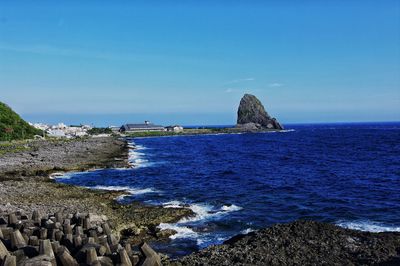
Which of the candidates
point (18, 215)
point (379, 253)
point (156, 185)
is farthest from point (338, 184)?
point (18, 215)

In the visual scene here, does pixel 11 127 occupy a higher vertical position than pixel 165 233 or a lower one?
higher

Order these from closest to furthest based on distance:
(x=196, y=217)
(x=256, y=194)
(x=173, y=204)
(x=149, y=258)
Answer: (x=149, y=258)
(x=196, y=217)
(x=173, y=204)
(x=256, y=194)

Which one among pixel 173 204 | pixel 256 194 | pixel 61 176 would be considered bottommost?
pixel 256 194

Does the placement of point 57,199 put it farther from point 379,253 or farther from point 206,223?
point 379,253

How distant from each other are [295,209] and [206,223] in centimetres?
805

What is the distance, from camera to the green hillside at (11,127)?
113438mm

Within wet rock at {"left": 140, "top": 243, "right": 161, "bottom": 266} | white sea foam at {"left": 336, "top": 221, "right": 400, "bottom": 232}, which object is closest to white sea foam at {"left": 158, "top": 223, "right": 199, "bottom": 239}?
white sea foam at {"left": 336, "top": 221, "right": 400, "bottom": 232}

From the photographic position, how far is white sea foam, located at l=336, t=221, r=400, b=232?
24075 millimetres

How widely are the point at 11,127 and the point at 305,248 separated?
117m

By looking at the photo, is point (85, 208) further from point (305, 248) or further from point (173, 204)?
point (305, 248)

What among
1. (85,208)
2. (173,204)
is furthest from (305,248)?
(85,208)

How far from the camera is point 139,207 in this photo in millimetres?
30031

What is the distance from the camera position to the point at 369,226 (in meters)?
24.9

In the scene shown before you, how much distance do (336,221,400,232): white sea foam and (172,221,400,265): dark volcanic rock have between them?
11.7ft
